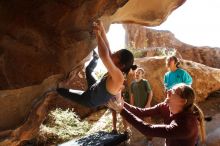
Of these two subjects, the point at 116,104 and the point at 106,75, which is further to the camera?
the point at 106,75

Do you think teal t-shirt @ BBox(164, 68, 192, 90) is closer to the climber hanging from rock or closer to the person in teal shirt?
the person in teal shirt

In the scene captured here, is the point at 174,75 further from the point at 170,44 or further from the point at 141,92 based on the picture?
the point at 170,44

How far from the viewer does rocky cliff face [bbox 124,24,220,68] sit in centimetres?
1738

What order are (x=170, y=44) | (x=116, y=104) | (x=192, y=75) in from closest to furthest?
(x=116, y=104) → (x=192, y=75) → (x=170, y=44)

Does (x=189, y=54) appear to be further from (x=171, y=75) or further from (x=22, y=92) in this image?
(x=22, y=92)

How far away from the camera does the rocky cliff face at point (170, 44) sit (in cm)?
1738

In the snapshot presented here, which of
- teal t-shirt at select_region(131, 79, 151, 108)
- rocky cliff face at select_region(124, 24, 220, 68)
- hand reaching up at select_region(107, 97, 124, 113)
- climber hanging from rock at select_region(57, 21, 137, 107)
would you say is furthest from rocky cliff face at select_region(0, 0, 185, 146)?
rocky cliff face at select_region(124, 24, 220, 68)

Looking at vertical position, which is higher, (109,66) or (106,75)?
(109,66)

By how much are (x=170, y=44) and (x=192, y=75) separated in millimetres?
7202

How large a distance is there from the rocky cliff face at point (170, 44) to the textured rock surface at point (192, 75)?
3.99m

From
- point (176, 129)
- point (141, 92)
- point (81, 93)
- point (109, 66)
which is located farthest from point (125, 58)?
point (141, 92)

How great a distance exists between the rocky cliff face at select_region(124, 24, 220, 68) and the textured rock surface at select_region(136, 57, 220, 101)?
157 inches

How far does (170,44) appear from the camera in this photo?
19125mm

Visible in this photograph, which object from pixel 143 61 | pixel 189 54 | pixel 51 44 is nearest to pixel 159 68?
pixel 143 61
